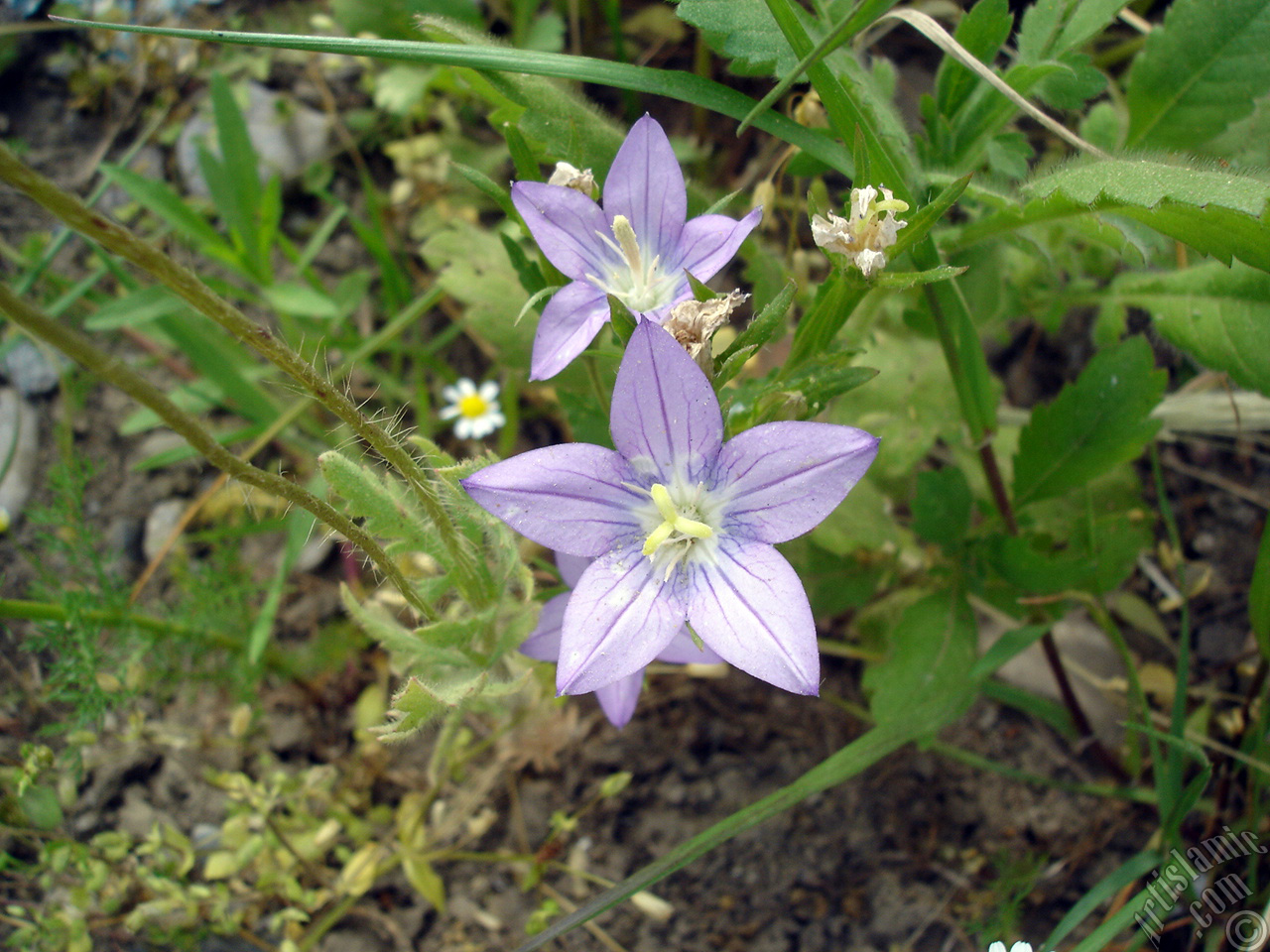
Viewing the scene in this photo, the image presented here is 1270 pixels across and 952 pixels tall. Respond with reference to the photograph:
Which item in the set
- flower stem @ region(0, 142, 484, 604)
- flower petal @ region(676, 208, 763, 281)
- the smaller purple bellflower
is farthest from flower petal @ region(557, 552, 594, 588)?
flower petal @ region(676, 208, 763, 281)

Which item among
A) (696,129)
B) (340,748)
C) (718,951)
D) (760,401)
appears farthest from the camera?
(696,129)

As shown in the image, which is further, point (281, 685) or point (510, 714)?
point (281, 685)

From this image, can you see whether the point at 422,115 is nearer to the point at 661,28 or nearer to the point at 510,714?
the point at 661,28

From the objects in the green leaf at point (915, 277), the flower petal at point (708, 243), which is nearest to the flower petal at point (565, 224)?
the flower petal at point (708, 243)

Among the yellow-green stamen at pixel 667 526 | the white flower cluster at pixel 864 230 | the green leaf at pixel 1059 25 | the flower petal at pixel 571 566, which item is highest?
the green leaf at pixel 1059 25

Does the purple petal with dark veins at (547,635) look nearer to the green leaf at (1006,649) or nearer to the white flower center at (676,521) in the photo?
the white flower center at (676,521)

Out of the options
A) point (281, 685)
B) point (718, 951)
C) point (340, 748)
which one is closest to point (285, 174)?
point (281, 685)

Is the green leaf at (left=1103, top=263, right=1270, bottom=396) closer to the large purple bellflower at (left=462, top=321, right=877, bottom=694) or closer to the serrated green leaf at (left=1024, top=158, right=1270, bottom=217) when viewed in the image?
the serrated green leaf at (left=1024, top=158, right=1270, bottom=217)
